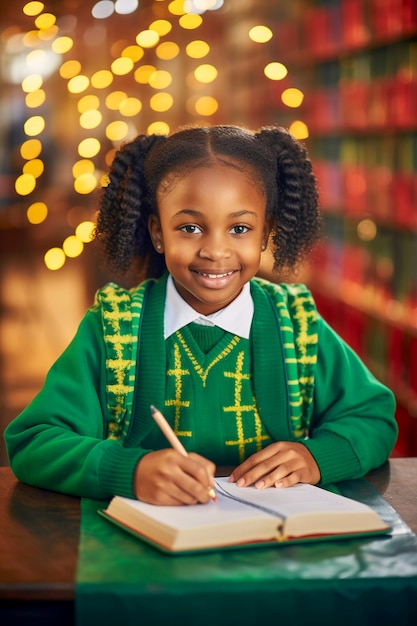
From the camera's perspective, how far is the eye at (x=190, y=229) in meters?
1.41

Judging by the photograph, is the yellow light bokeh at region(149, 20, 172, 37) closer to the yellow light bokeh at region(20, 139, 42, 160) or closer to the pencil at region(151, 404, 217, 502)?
the yellow light bokeh at region(20, 139, 42, 160)

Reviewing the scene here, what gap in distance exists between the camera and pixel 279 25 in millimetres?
6105

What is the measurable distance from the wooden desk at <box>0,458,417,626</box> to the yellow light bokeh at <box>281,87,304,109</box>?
4.24m

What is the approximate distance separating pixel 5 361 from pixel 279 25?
2.77 m

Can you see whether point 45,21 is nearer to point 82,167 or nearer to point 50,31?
point 50,31

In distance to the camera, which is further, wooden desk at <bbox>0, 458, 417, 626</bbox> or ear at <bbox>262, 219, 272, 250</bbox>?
ear at <bbox>262, 219, 272, 250</bbox>

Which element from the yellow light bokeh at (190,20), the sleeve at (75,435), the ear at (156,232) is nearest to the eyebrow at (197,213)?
the ear at (156,232)

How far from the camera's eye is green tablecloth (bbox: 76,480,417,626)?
1.00 meters

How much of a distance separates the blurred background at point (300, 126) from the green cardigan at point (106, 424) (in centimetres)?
37

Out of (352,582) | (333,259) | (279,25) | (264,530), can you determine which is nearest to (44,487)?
(264,530)

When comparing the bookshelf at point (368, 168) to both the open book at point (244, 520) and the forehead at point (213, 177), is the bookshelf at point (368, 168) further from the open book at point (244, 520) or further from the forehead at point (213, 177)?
the open book at point (244, 520)

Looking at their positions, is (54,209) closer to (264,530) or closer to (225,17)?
(225,17)

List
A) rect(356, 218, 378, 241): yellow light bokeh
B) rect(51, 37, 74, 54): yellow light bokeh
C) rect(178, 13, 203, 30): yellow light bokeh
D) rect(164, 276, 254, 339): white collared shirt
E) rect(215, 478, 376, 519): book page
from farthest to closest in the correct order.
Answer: rect(356, 218, 378, 241): yellow light bokeh
rect(178, 13, 203, 30): yellow light bokeh
rect(51, 37, 74, 54): yellow light bokeh
rect(164, 276, 254, 339): white collared shirt
rect(215, 478, 376, 519): book page

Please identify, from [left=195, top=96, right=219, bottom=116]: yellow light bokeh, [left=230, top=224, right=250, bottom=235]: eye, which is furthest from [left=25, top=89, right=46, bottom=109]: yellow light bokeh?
[left=195, top=96, right=219, bottom=116]: yellow light bokeh
